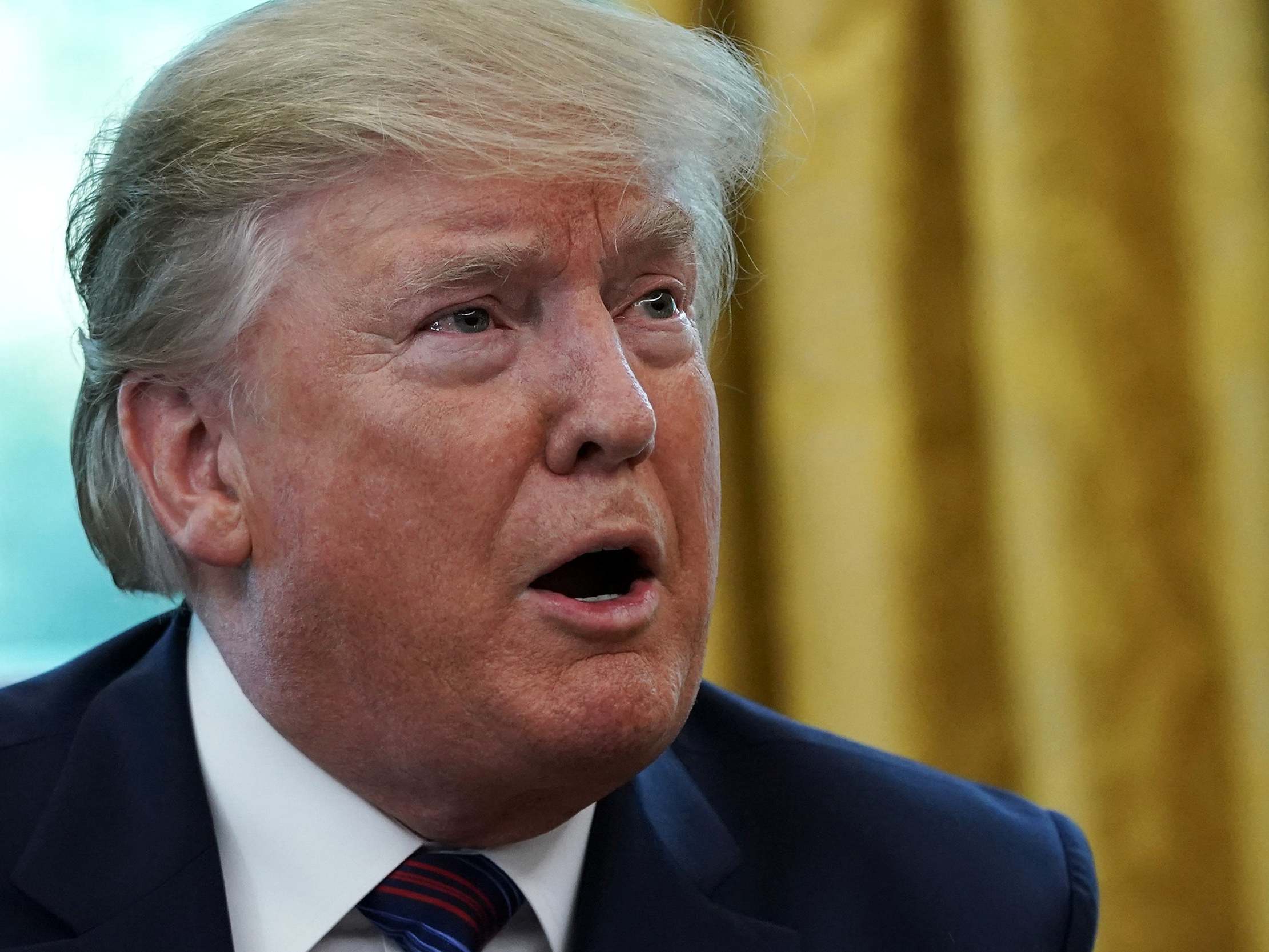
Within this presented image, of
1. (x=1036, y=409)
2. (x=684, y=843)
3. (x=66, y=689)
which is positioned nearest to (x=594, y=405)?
(x=684, y=843)

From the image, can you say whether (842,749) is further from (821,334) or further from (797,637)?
(821,334)

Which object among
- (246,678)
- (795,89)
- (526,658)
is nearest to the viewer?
(526,658)

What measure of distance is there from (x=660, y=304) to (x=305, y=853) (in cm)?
56

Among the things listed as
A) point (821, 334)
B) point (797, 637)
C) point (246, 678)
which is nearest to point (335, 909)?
point (246, 678)

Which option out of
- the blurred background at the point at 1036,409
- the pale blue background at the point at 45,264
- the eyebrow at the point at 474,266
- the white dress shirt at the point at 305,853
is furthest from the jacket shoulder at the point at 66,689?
the blurred background at the point at 1036,409

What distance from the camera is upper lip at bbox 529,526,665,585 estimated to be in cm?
113

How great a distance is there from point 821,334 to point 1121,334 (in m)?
0.37

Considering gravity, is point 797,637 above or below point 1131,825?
above

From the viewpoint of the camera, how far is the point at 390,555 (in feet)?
3.77

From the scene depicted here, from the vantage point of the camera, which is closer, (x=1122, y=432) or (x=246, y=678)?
(x=246, y=678)

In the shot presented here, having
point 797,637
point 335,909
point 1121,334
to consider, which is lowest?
point 797,637

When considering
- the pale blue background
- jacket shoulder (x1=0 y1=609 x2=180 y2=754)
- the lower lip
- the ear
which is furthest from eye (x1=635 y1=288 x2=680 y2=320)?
the pale blue background

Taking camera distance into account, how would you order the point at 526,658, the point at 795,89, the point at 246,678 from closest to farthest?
1. the point at 526,658
2. the point at 246,678
3. the point at 795,89

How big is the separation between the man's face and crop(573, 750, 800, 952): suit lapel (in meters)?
0.16
